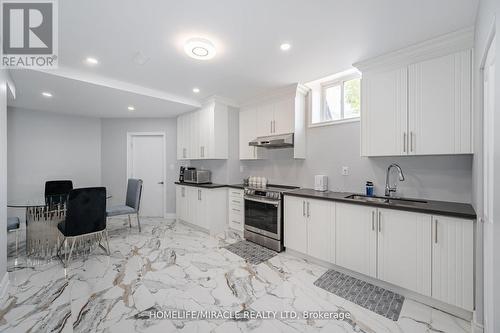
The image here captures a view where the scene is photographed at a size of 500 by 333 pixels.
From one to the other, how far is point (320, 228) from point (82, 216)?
3185 millimetres

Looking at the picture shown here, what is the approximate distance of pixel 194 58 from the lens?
7.87ft

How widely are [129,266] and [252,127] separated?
2958 millimetres

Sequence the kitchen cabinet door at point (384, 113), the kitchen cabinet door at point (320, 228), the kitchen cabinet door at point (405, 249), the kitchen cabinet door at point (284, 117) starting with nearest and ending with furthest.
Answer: the kitchen cabinet door at point (405, 249)
the kitchen cabinet door at point (384, 113)
the kitchen cabinet door at point (320, 228)
the kitchen cabinet door at point (284, 117)

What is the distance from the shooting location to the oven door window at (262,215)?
3176 mm

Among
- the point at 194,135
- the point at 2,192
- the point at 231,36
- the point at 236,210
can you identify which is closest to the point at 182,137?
the point at 194,135

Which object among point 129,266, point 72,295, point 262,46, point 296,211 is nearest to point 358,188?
point 296,211

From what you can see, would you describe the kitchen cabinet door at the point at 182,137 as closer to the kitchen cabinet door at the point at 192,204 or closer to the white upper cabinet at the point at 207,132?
the white upper cabinet at the point at 207,132

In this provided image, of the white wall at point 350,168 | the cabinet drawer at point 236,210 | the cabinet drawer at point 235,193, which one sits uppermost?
the white wall at point 350,168

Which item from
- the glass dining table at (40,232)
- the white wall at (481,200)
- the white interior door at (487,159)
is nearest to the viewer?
the white wall at (481,200)

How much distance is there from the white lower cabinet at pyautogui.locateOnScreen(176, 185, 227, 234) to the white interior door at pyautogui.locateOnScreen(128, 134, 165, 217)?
3.62 feet

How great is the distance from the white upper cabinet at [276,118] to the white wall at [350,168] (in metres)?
0.21

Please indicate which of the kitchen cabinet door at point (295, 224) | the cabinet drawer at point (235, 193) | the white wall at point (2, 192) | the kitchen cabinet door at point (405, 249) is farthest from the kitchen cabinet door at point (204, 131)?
the kitchen cabinet door at point (405, 249)

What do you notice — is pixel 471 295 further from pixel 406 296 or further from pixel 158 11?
pixel 158 11

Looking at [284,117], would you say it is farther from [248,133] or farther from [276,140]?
[248,133]
